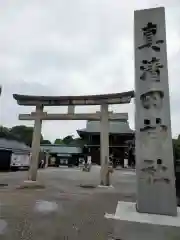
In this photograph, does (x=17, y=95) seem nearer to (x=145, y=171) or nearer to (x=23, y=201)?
(x=23, y=201)

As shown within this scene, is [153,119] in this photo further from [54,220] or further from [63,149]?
[63,149]

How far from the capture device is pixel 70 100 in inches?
484

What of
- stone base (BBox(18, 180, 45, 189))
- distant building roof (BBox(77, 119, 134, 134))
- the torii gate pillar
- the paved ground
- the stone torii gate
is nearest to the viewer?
the paved ground

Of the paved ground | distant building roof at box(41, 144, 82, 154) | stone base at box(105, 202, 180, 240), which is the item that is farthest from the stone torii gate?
distant building roof at box(41, 144, 82, 154)

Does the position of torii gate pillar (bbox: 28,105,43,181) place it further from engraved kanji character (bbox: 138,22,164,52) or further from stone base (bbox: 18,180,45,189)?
engraved kanji character (bbox: 138,22,164,52)

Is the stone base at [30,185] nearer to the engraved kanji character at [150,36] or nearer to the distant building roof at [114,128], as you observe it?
the engraved kanji character at [150,36]

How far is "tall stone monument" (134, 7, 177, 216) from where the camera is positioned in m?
2.96

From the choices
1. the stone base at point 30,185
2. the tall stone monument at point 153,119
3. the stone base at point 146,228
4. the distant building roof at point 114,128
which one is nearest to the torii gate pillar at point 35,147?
the stone base at point 30,185

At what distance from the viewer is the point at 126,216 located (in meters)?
2.70

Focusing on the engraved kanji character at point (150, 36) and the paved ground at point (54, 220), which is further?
the paved ground at point (54, 220)

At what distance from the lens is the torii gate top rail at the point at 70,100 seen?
458 inches

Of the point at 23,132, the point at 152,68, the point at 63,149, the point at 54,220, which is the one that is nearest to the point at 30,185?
the point at 54,220

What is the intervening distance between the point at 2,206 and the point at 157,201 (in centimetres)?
521

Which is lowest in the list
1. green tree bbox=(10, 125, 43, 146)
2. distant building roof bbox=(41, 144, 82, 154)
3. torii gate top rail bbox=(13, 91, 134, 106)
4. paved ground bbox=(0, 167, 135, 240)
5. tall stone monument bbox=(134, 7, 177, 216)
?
paved ground bbox=(0, 167, 135, 240)
